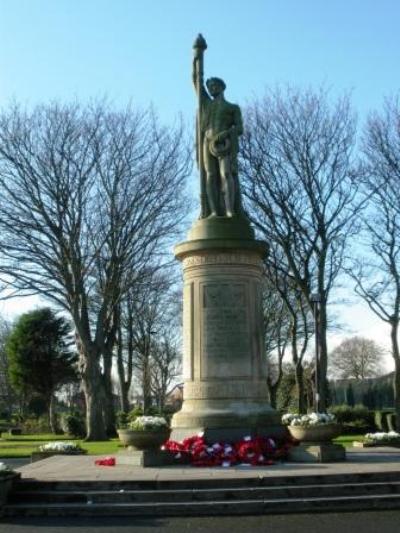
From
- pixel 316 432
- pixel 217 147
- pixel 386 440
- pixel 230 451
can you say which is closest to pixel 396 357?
pixel 386 440

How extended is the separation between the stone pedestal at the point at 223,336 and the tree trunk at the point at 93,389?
50.8 ft

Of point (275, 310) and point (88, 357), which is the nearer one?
point (88, 357)

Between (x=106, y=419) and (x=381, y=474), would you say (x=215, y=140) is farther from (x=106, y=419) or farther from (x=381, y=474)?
(x=106, y=419)

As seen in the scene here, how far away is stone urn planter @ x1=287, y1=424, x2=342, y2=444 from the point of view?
46.8 feet

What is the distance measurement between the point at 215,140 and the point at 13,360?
42869mm

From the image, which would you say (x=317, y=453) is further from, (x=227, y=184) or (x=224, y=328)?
(x=227, y=184)

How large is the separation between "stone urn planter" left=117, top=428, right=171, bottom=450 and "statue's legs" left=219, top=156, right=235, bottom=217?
5.65 m

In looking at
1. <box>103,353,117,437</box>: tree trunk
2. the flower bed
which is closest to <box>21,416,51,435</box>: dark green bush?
<box>103,353,117,437</box>: tree trunk

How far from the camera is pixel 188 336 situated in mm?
16156

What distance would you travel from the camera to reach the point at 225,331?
51.9 feet

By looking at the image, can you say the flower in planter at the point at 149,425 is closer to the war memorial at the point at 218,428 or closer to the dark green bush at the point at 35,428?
the war memorial at the point at 218,428

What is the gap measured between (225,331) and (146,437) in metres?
3.17

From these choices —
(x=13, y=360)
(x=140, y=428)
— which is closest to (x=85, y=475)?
(x=140, y=428)

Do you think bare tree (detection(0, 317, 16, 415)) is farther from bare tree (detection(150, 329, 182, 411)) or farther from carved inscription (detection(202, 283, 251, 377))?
carved inscription (detection(202, 283, 251, 377))
